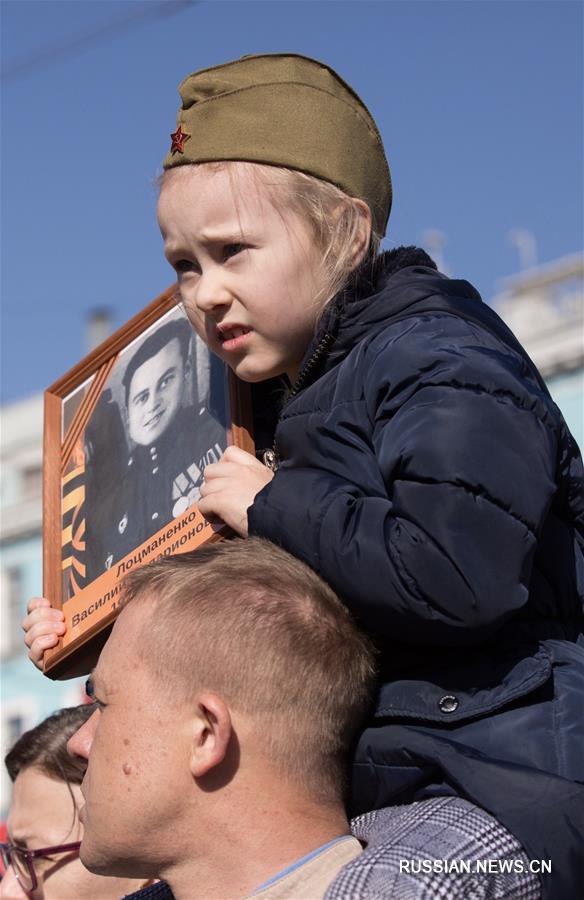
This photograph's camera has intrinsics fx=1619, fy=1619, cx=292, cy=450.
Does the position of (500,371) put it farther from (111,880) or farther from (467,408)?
(111,880)

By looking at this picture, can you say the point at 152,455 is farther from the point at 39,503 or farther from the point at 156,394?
the point at 39,503

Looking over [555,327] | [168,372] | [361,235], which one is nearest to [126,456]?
[168,372]

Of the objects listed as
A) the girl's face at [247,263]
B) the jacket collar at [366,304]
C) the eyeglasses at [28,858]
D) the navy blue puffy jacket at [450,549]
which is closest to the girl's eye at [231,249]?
the girl's face at [247,263]

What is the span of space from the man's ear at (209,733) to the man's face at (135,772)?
1.0 inches

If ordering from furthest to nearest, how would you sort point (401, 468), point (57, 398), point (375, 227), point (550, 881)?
1. point (57, 398)
2. point (375, 227)
3. point (401, 468)
4. point (550, 881)

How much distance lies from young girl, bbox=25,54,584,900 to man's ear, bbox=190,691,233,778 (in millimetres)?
268

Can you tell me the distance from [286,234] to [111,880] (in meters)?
2.09

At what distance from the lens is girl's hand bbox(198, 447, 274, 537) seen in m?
3.14

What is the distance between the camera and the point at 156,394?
3779 millimetres

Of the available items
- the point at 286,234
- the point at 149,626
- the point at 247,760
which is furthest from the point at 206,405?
the point at 247,760

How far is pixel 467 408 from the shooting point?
2805 mm

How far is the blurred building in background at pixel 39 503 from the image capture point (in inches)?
1485

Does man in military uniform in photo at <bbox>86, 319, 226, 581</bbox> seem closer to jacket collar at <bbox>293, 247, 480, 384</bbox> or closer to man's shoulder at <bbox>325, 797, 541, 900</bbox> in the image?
jacket collar at <bbox>293, 247, 480, 384</bbox>

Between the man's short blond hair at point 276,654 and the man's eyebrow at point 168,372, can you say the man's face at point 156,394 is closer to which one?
the man's eyebrow at point 168,372
